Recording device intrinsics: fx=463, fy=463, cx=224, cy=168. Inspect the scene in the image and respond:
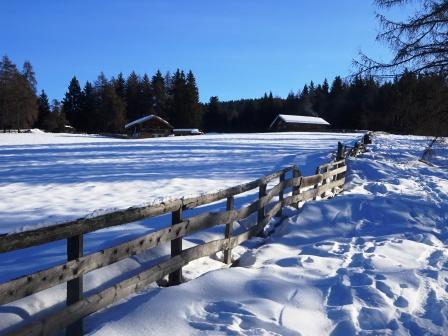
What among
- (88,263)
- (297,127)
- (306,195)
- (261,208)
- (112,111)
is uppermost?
(112,111)

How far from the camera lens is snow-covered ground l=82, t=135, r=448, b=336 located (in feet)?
13.6

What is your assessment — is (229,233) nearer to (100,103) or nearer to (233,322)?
(233,322)

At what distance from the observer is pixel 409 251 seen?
719cm

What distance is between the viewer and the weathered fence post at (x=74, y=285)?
3664 mm

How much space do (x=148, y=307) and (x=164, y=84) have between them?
104 metres

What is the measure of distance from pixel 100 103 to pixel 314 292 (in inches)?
3620

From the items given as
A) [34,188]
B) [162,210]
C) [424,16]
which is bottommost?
[34,188]

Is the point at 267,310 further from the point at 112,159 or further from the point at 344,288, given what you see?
the point at 112,159

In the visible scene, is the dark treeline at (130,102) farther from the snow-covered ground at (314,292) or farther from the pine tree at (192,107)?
the snow-covered ground at (314,292)

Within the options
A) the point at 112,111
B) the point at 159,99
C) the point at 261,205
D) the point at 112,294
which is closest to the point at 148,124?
the point at 112,111

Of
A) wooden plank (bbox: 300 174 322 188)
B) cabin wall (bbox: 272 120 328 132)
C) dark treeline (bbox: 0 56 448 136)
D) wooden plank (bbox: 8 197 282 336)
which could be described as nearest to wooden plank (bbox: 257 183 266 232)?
wooden plank (bbox: 8 197 282 336)

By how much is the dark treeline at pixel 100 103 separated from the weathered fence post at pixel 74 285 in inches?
3029

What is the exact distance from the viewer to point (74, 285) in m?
3.70

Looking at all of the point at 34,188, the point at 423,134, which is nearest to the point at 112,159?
the point at 34,188
